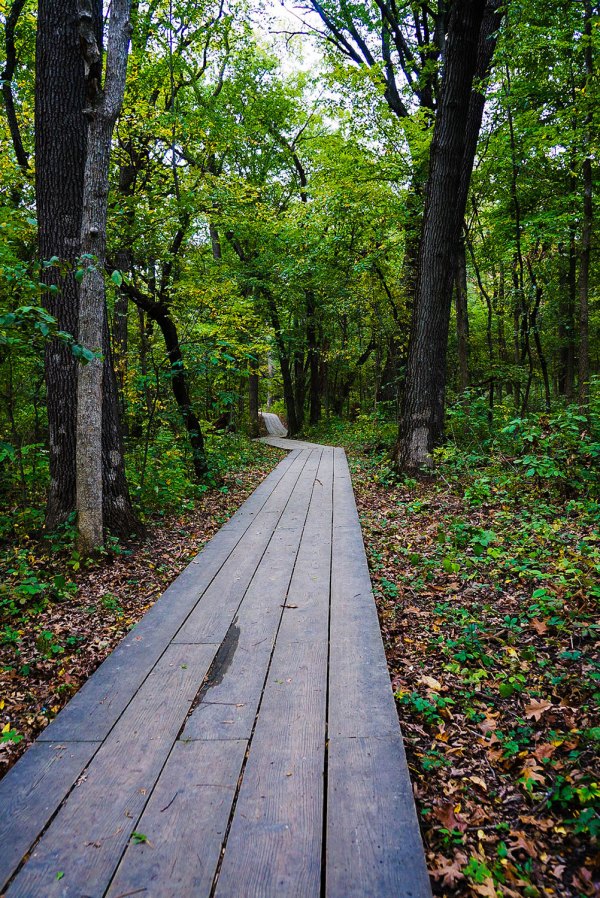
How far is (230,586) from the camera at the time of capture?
143 inches

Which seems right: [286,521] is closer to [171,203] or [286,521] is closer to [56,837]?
[56,837]

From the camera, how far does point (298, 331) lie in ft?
58.5

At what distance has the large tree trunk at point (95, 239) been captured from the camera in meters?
3.83

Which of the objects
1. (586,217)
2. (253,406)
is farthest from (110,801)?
(253,406)

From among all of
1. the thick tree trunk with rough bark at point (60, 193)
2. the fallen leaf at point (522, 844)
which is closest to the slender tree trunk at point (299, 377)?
the thick tree trunk with rough bark at point (60, 193)

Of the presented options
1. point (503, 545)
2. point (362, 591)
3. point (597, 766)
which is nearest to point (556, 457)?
point (503, 545)

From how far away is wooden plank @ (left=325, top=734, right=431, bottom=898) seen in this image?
1.42m

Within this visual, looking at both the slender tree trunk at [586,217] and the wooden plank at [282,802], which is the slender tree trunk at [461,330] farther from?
the wooden plank at [282,802]

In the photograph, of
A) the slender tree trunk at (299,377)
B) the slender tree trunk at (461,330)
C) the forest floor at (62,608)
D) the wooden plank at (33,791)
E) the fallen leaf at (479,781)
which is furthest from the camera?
the slender tree trunk at (299,377)

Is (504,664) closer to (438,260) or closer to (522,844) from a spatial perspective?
(522,844)

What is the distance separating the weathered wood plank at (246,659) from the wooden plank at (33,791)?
47cm

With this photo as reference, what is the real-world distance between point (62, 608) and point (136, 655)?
1.08m

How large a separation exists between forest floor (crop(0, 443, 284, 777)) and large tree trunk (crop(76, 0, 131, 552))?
0.53m

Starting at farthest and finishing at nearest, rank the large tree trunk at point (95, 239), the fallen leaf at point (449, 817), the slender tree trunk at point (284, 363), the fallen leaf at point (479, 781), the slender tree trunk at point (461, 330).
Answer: the slender tree trunk at point (284, 363), the slender tree trunk at point (461, 330), the large tree trunk at point (95, 239), the fallen leaf at point (479, 781), the fallen leaf at point (449, 817)
